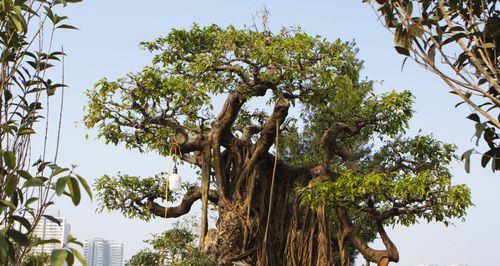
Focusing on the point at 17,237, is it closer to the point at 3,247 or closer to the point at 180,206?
the point at 3,247

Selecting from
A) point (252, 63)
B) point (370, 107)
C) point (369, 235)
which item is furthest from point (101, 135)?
point (369, 235)

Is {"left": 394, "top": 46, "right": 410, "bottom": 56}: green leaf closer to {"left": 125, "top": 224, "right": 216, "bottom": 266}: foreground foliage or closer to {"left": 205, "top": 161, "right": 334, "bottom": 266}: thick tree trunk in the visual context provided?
{"left": 125, "top": 224, "right": 216, "bottom": 266}: foreground foliage

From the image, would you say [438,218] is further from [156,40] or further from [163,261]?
[156,40]

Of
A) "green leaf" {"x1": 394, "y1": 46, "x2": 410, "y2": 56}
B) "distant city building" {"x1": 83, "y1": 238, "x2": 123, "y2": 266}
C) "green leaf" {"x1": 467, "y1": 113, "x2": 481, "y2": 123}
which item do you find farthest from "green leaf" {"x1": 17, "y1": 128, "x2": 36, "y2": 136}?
"distant city building" {"x1": 83, "y1": 238, "x2": 123, "y2": 266}

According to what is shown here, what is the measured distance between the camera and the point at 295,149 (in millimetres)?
11312

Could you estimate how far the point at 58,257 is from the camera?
126cm

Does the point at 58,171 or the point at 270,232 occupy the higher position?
the point at 270,232

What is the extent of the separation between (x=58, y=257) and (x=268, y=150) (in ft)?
21.1

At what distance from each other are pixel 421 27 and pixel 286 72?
4854 mm

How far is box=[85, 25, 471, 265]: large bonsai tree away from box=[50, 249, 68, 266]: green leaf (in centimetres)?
517

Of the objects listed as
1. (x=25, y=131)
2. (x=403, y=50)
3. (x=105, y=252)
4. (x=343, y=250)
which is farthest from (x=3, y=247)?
(x=105, y=252)

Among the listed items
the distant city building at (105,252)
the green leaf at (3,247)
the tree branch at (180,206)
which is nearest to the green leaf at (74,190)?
the green leaf at (3,247)

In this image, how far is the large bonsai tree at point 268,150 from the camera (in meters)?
6.68

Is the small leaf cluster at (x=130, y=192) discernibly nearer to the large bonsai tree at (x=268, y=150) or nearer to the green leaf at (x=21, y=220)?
the large bonsai tree at (x=268, y=150)
